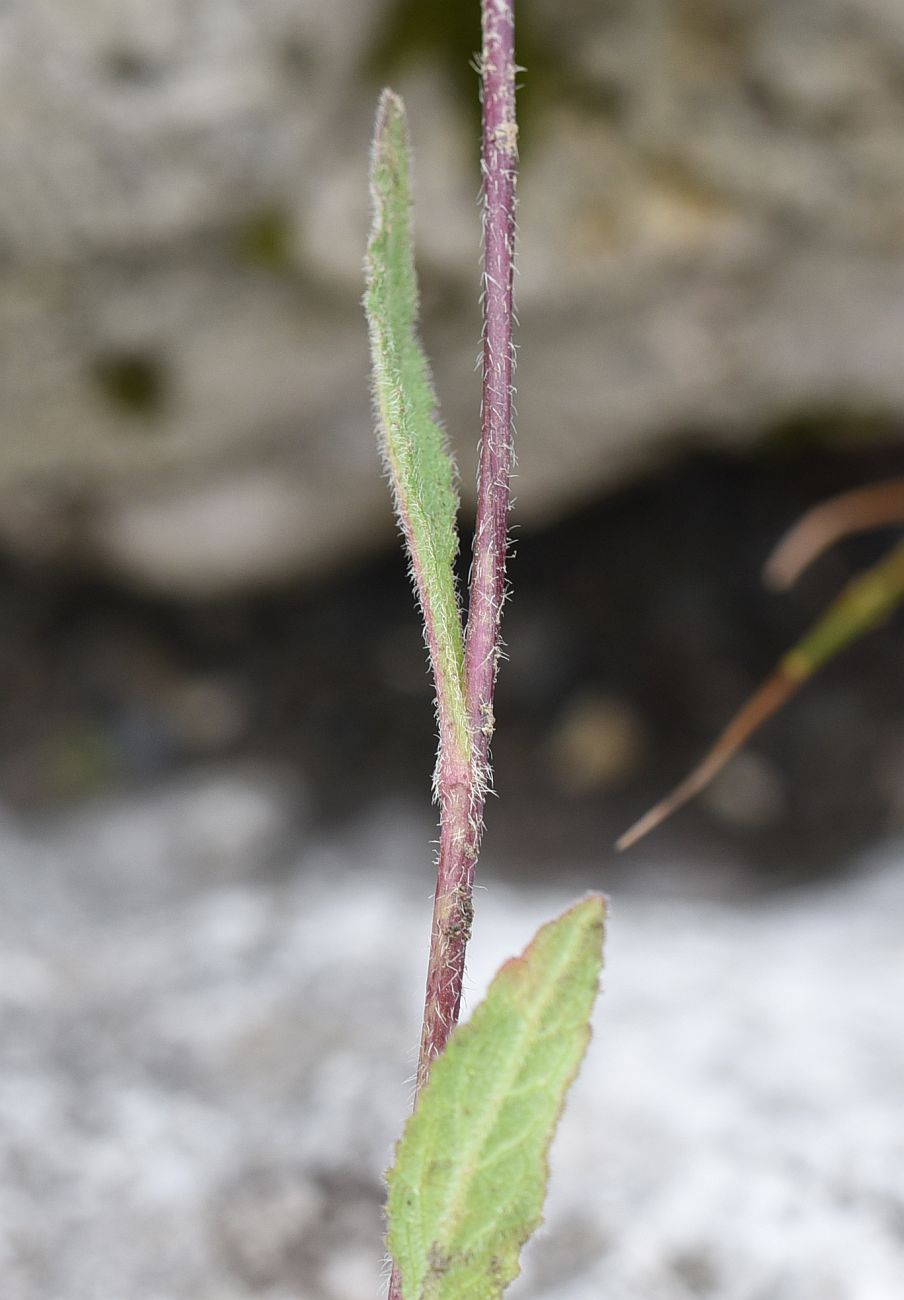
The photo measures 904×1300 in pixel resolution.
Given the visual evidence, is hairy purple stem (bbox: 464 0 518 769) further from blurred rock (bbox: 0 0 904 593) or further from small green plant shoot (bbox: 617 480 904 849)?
blurred rock (bbox: 0 0 904 593)

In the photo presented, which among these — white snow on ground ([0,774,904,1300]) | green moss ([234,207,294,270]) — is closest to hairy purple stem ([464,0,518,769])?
white snow on ground ([0,774,904,1300])

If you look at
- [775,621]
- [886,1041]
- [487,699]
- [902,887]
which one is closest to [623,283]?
[775,621]

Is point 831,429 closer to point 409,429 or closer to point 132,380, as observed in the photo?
point 132,380

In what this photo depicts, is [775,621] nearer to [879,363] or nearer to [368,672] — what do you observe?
[879,363]

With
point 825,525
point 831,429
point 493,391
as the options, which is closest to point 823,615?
point 825,525

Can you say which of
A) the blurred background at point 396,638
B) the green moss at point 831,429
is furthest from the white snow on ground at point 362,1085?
the green moss at point 831,429
